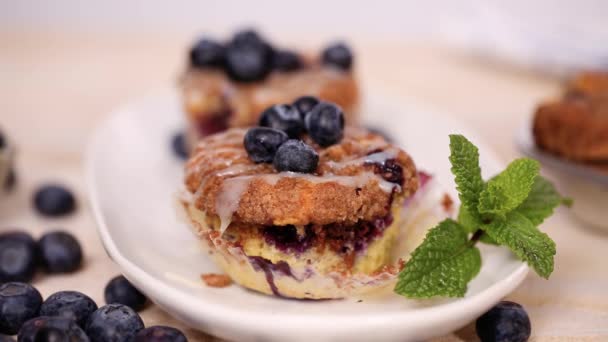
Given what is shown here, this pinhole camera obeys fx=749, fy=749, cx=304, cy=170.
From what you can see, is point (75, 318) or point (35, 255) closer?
point (75, 318)

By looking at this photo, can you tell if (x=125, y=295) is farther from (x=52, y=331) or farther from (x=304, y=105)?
(x=304, y=105)

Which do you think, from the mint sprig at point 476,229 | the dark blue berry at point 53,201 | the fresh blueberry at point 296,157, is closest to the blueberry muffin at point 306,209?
the fresh blueberry at point 296,157

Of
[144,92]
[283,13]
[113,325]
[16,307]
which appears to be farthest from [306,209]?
[283,13]

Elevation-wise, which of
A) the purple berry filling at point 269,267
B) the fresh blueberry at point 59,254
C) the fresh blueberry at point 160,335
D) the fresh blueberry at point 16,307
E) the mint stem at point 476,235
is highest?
the mint stem at point 476,235

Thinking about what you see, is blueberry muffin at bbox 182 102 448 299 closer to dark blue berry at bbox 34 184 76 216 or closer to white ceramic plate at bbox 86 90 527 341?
Result: white ceramic plate at bbox 86 90 527 341

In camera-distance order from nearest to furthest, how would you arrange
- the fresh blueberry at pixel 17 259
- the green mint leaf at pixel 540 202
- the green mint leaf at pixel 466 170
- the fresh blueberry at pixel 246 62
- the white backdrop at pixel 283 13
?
the green mint leaf at pixel 466 170 → the green mint leaf at pixel 540 202 → the fresh blueberry at pixel 17 259 → the fresh blueberry at pixel 246 62 → the white backdrop at pixel 283 13

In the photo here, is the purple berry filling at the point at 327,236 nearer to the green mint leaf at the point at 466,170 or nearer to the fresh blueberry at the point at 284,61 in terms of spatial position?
the green mint leaf at the point at 466,170
